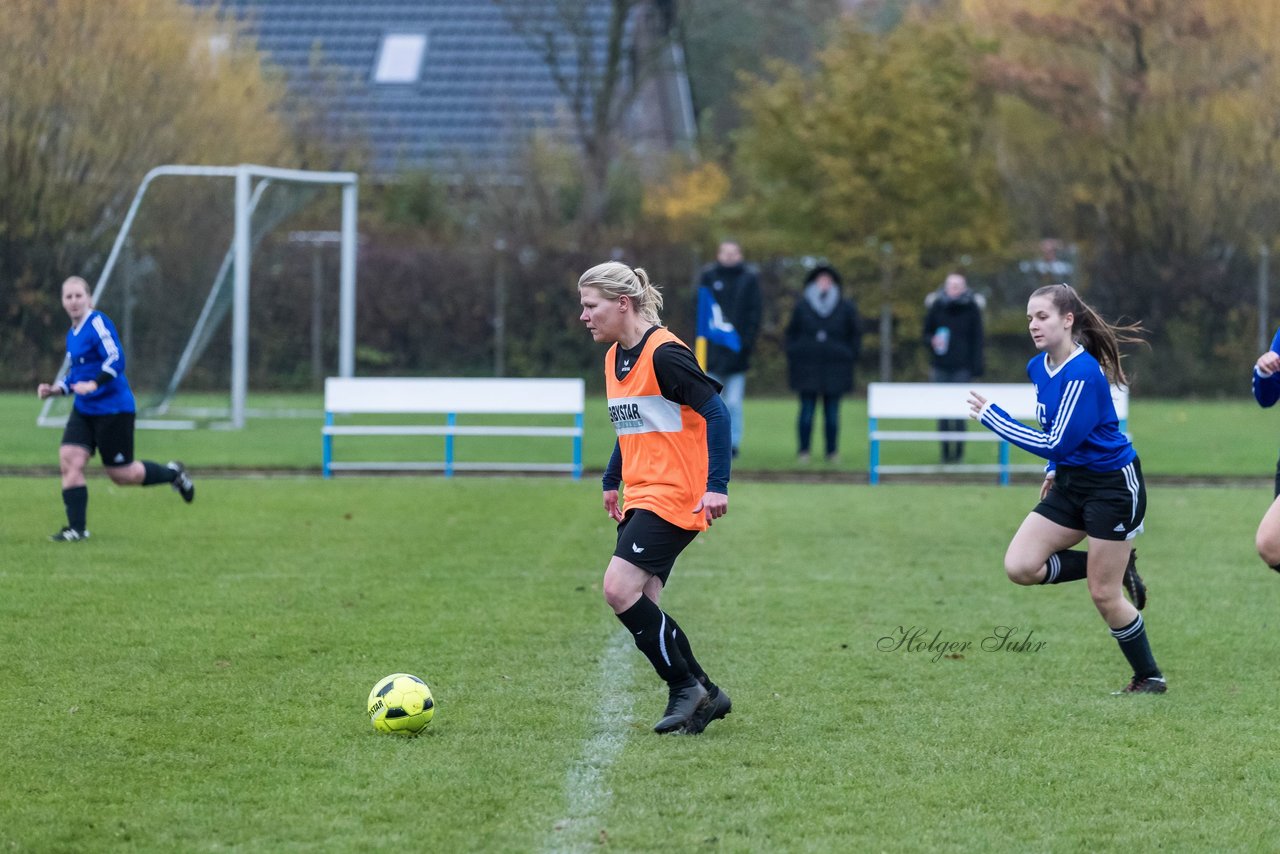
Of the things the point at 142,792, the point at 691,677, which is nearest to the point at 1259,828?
the point at 691,677

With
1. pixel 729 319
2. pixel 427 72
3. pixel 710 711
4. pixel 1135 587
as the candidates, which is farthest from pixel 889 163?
pixel 710 711

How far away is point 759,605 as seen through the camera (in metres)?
8.92

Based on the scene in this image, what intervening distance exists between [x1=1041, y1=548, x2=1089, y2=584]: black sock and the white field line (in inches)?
73.2

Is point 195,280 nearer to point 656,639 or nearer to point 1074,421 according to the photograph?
point 656,639

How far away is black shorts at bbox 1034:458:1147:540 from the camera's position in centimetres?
655

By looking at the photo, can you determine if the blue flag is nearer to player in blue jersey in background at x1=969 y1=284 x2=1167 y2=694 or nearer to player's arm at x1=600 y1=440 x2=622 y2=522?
player in blue jersey in background at x1=969 y1=284 x2=1167 y2=694

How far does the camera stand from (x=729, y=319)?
1625 cm

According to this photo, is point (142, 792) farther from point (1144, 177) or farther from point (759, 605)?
point (1144, 177)

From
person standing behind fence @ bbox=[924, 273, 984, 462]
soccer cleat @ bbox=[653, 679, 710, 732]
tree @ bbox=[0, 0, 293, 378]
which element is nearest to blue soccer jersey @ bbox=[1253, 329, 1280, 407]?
soccer cleat @ bbox=[653, 679, 710, 732]

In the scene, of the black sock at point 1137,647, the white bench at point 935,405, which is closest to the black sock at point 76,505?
the black sock at point 1137,647

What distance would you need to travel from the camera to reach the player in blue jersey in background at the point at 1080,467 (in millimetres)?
6465

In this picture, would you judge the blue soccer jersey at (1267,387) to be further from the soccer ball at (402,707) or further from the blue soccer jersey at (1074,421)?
the soccer ball at (402,707)

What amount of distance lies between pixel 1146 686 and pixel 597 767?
2.65m

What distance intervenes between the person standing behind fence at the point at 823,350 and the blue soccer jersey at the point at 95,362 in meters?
7.52
